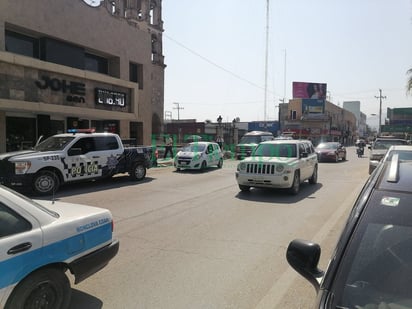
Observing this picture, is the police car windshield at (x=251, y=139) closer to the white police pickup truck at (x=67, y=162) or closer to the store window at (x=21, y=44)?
the white police pickup truck at (x=67, y=162)

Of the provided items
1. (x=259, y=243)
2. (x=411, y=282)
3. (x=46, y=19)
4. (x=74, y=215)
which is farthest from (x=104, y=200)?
(x=46, y=19)

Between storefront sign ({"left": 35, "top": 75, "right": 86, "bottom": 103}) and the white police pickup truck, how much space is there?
513cm

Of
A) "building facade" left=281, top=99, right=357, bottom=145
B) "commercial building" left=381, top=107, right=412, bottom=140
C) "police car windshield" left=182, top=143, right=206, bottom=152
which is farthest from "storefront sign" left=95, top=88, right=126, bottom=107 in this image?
"commercial building" left=381, top=107, right=412, bottom=140

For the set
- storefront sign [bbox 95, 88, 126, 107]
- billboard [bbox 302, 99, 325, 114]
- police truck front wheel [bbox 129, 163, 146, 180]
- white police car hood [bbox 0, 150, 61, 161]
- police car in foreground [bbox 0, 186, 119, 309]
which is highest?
billboard [bbox 302, 99, 325, 114]

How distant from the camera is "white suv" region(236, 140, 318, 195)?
10383mm

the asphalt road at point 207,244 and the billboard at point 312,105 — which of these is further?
the billboard at point 312,105

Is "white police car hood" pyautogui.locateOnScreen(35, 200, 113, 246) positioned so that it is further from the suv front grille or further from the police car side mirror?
the police car side mirror

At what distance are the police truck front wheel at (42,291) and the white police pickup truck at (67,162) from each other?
23.4ft

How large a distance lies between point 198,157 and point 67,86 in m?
7.37

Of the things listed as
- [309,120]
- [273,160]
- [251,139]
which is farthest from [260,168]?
[309,120]

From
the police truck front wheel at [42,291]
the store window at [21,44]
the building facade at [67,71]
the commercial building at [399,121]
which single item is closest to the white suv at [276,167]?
the police truck front wheel at [42,291]

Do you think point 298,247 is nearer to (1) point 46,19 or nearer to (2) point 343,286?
(2) point 343,286

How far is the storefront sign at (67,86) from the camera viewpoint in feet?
52.1

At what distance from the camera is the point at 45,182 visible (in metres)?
10.3
